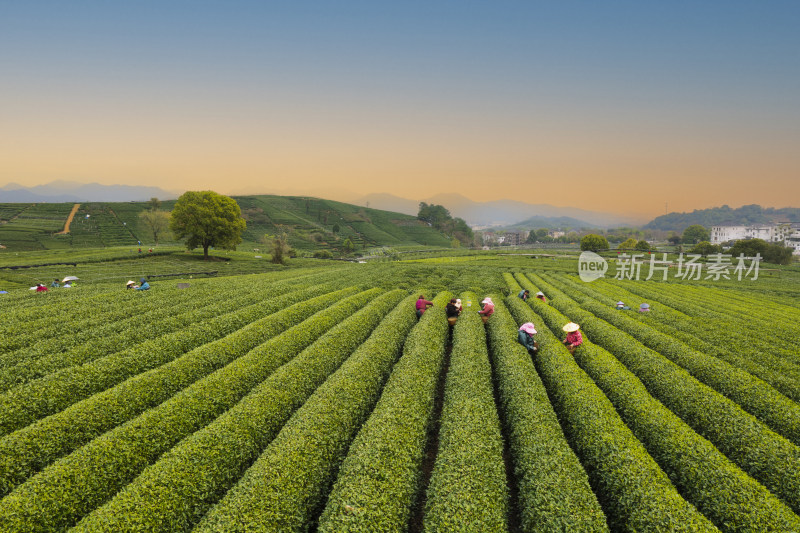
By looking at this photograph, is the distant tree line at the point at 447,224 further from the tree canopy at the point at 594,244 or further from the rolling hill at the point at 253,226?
the tree canopy at the point at 594,244

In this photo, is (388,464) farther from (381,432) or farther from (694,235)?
(694,235)

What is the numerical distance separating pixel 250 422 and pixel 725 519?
10972 mm

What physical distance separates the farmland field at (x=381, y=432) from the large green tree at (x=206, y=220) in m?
41.8

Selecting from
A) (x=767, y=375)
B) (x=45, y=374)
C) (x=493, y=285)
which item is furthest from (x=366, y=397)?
(x=493, y=285)

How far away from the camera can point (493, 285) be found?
33.0m

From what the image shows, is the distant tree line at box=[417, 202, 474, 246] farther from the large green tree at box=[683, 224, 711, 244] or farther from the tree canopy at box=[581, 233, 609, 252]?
the large green tree at box=[683, 224, 711, 244]

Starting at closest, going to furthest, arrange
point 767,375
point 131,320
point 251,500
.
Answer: point 251,500
point 767,375
point 131,320

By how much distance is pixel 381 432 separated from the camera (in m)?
8.45

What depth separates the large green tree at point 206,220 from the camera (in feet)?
181

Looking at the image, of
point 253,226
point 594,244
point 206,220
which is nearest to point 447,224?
point 594,244

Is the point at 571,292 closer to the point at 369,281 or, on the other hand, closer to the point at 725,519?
the point at 369,281

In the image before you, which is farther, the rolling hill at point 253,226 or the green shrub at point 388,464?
the rolling hill at point 253,226

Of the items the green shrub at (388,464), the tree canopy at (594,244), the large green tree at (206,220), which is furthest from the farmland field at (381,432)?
the tree canopy at (594,244)

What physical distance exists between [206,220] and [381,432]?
58080mm
